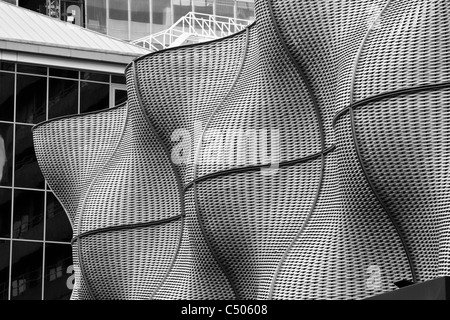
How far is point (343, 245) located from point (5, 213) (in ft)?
48.3

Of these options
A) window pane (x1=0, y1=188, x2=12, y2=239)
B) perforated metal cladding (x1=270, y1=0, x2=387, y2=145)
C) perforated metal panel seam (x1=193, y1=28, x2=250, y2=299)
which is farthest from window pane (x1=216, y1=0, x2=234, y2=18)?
perforated metal cladding (x1=270, y1=0, x2=387, y2=145)

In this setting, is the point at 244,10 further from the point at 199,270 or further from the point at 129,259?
the point at 199,270

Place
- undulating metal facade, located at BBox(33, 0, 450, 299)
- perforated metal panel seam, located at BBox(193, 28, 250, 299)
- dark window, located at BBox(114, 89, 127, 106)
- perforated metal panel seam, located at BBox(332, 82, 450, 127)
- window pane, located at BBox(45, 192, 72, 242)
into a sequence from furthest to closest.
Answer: dark window, located at BBox(114, 89, 127, 106)
window pane, located at BBox(45, 192, 72, 242)
perforated metal panel seam, located at BBox(193, 28, 250, 299)
undulating metal facade, located at BBox(33, 0, 450, 299)
perforated metal panel seam, located at BBox(332, 82, 450, 127)

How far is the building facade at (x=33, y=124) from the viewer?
24438 mm

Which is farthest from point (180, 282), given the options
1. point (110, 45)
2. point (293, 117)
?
point (110, 45)

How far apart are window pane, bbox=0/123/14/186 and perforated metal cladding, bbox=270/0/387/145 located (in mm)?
13873

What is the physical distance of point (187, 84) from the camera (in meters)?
14.4

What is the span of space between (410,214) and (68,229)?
15575mm

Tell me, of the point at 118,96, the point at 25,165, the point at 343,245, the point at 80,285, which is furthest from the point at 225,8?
the point at 343,245

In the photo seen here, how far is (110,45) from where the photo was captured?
90.9 feet

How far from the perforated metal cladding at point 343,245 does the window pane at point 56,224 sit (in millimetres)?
13841

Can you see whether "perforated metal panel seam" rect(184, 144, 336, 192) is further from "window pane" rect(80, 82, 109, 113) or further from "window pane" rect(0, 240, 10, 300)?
"window pane" rect(80, 82, 109, 113)

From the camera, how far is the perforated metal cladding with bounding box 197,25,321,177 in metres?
12.1

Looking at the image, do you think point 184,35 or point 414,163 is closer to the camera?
point 414,163
